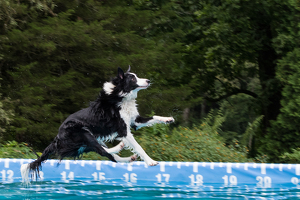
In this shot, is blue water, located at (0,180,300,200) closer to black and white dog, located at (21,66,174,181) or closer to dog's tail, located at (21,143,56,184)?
dog's tail, located at (21,143,56,184)

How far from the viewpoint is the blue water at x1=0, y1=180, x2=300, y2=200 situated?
13.5 feet

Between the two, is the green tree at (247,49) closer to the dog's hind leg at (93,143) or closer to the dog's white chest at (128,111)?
the dog's white chest at (128,111)

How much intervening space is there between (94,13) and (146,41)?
1.48m

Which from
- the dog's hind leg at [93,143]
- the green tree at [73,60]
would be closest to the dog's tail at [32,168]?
the dog's hind leg at [93,143]

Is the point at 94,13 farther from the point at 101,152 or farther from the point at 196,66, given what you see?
the point at 101,152

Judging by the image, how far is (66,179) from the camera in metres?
5.23

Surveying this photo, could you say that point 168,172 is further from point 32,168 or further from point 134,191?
point 32,168

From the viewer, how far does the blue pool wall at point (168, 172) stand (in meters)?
4.92

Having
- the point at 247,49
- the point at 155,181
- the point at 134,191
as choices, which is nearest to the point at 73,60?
the point at 155,181

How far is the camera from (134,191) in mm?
4438

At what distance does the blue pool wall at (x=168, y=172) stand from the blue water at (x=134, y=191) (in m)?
0.11

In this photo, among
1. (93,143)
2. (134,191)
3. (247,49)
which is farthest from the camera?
(247,49)

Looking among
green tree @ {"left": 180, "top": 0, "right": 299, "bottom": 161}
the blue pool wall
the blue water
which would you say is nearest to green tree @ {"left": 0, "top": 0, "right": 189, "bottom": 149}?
green tree @ {"left": 180, "top": 0, "right": 299, "bottom": 161}

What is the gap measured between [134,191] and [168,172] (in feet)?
2.59
